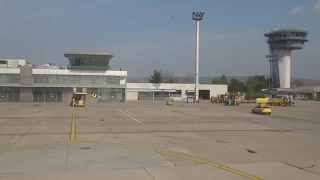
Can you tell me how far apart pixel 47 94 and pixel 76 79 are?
8235 mm

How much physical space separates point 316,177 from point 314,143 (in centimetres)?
947

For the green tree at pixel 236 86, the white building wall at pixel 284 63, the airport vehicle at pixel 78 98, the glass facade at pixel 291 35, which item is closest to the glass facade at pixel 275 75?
the white building wall at pixel 284 63

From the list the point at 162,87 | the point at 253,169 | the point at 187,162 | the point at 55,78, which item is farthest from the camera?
the point at 162,87

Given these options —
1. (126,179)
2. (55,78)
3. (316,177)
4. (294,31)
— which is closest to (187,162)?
(126,179)

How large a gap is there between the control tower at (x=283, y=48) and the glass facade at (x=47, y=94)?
336ft

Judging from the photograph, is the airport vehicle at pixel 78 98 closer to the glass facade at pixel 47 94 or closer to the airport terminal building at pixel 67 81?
the airport terminal building at pixel 67 81

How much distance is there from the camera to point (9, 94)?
88.2 m

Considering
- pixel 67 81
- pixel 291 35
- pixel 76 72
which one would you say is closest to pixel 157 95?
pixel 76 72

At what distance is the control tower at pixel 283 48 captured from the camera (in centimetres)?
15175

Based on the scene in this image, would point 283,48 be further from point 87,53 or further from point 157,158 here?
point 157,158

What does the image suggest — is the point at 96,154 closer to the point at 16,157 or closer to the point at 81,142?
the point at 16,157

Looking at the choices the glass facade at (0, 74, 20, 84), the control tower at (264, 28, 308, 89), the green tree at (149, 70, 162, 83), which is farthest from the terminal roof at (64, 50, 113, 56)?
the control tower at (264, 28, 308, 89)

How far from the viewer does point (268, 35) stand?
16175 cm

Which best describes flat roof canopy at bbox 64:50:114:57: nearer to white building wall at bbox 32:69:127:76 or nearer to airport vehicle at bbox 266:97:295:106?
white building wall at bbox 32:69:127:76
